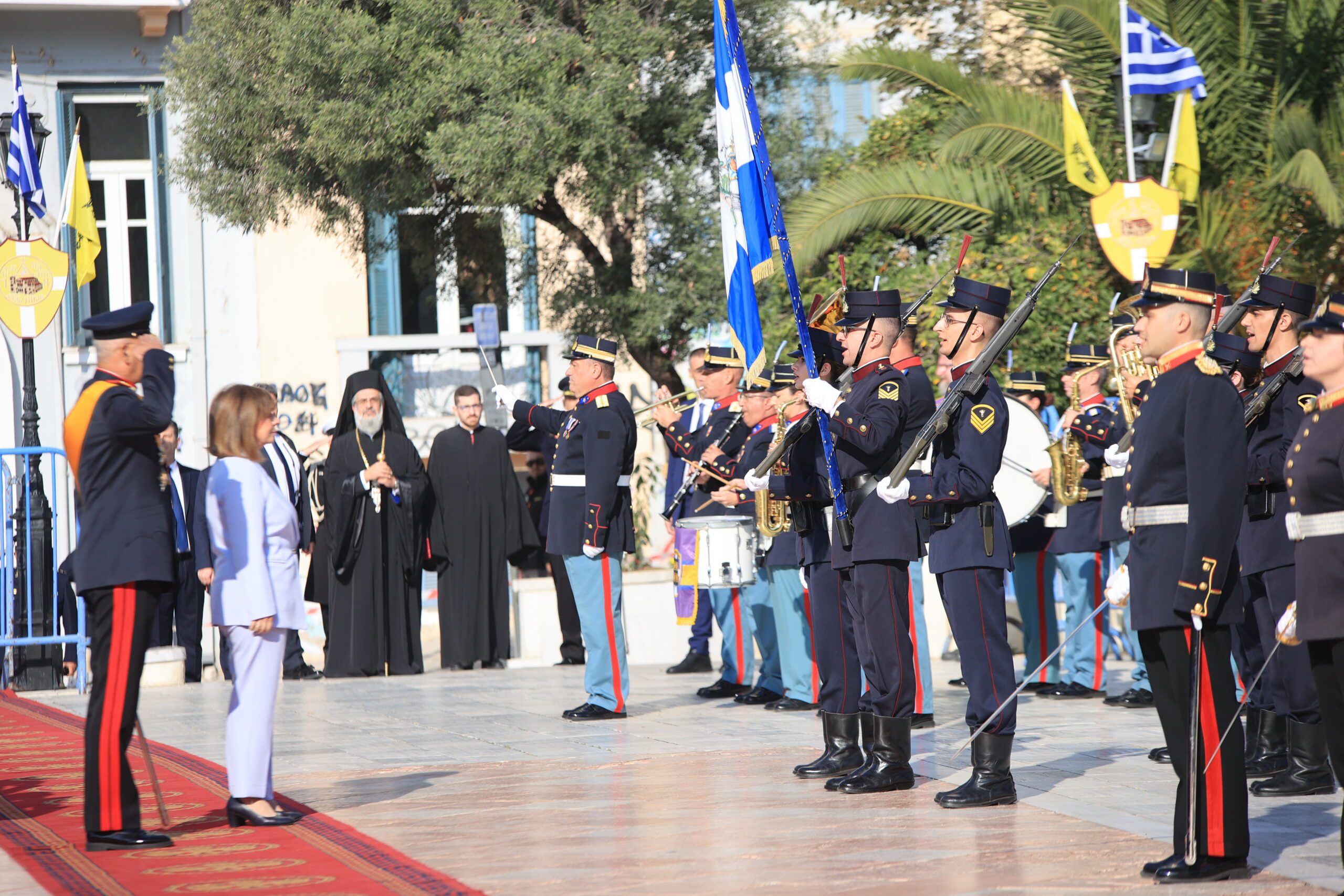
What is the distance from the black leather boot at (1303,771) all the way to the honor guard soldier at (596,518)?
3884 millimetres

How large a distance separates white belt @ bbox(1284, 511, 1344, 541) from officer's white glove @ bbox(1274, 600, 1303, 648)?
0.22m

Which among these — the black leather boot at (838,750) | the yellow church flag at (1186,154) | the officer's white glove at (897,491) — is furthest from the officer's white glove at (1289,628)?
the yellow church flag at (1186,154)

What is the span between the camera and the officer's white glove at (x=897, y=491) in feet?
21.8

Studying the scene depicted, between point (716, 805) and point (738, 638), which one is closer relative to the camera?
point (716, 805)

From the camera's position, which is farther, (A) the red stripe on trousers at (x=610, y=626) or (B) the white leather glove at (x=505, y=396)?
(B) the white leather glove at (x=505, y=396)

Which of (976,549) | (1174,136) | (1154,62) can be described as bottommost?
(976,549)

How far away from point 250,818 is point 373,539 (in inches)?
255

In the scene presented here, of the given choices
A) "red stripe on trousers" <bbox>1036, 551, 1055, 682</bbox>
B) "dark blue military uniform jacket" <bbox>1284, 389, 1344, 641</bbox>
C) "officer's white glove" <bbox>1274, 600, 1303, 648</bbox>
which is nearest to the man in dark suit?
"red stripe on trousers" <bbox>1036, 551, 1055, 682</bbox>

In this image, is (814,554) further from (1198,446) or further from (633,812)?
(1198,446)

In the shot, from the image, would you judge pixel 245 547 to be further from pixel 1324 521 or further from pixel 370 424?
pixel 370 424

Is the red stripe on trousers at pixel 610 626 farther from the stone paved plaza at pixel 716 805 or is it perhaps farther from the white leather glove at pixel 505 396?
the white leather glove at pixel 505 396

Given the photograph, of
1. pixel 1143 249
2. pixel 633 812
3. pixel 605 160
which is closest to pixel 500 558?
pixel 605 160

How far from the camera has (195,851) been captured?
594 cm

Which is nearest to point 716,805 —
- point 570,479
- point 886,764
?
point 886,764
